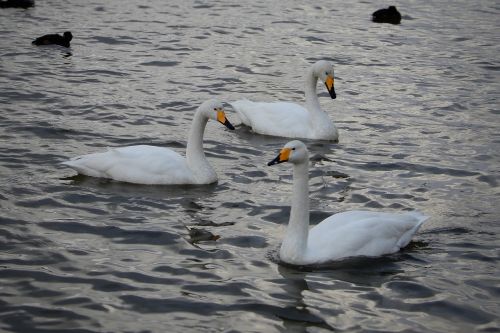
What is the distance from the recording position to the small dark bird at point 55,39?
19328mm

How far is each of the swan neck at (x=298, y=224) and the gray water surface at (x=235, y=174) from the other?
0.60 ft

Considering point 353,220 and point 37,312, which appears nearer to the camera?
point 37,312

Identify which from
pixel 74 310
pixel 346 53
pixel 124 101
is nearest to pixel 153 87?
pixel 124 101

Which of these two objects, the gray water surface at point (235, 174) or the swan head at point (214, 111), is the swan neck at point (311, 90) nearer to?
the gray water surface at point (235, 174)

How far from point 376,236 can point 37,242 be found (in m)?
3.56

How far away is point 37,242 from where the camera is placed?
10.1m

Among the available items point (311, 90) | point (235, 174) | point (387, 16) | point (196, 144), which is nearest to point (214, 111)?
point (196, 144)

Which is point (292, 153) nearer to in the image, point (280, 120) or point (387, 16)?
point (280, 120)

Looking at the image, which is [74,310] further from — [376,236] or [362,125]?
[362,125]

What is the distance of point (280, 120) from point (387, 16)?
355 inches

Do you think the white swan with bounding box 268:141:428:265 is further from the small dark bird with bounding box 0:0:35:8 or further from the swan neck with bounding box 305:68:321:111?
the small dark bird with bounding box 0:0:35:8

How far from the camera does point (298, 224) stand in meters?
9.79

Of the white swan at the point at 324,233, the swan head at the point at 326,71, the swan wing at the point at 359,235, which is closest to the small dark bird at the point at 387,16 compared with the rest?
the swan head at the point at 326,71

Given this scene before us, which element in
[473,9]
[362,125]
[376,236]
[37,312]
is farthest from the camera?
[473,9]
